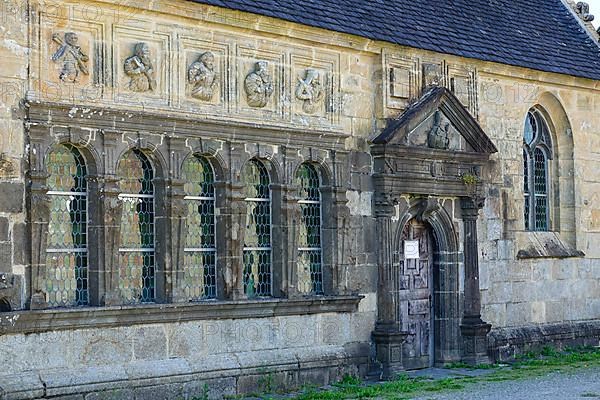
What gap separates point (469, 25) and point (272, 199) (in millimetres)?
5627

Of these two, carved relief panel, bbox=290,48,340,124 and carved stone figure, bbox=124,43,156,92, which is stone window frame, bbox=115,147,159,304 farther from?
carved relief panel, bbox=290,48,340,124

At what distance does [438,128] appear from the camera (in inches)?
698

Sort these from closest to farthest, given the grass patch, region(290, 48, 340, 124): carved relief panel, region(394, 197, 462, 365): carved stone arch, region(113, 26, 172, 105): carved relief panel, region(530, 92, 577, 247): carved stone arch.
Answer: region(113, 26, 172, 105): carved relief panel < the grass patch < region(290, 48, 340, 124): carved relief panel < region(394, 197, 462, 365): carved stone arch < region(530, 92, 577, 247): carved stone arch

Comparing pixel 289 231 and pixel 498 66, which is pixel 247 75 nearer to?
pixel 289 231

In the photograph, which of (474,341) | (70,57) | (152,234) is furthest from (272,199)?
(474,341)

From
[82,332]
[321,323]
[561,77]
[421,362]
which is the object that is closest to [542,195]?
[561,77]

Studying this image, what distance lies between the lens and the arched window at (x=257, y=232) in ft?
50.5

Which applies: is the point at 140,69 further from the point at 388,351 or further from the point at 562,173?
the point at 562,173

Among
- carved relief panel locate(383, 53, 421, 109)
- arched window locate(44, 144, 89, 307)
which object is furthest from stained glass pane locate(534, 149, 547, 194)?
arched window locate(44, 144, 89, 307)

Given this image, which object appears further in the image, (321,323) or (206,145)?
(321,323)

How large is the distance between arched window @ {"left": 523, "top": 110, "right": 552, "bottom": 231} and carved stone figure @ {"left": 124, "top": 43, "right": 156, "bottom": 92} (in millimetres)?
8575

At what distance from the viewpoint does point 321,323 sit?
52.7 feet

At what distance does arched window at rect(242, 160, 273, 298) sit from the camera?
1540 cm

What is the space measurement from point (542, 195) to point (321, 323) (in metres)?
6.46
